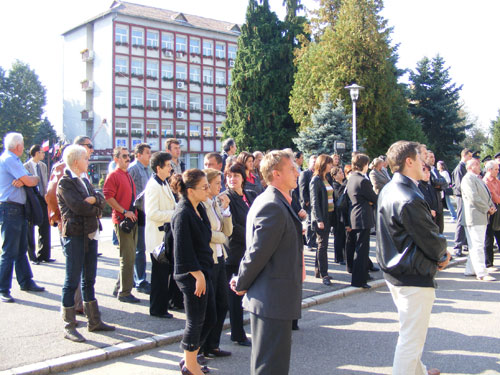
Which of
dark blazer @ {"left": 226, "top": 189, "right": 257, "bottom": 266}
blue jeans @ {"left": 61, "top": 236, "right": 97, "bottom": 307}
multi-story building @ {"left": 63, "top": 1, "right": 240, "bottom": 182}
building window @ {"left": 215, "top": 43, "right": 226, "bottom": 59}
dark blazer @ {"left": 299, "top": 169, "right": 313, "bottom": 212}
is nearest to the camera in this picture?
blue jeans @ {"left": 61, "top": 236, "right": 97, "bottom": 307}

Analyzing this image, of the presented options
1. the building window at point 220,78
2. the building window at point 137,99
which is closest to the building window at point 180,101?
the building window at point 137,99

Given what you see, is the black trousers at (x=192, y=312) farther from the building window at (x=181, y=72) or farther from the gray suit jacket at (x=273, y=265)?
the building window at (x=181, y=72)

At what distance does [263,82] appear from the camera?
43188mm

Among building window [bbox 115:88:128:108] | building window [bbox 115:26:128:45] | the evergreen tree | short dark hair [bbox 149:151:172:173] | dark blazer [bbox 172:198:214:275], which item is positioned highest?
building window [bbox 115:26:128:45]

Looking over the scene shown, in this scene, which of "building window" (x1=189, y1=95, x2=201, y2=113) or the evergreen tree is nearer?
the evergreen tree

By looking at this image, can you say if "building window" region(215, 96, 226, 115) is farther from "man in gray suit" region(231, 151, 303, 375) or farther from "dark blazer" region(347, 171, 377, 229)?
"man in gray suit" region(231, 151, 303, 375)

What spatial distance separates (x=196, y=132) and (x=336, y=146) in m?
45.2

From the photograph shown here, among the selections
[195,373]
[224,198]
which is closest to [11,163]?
[224,198]

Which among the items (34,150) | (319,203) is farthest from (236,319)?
(34,150)

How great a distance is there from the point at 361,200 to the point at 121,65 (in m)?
53.6

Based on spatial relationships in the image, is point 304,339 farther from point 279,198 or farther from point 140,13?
point 140,13

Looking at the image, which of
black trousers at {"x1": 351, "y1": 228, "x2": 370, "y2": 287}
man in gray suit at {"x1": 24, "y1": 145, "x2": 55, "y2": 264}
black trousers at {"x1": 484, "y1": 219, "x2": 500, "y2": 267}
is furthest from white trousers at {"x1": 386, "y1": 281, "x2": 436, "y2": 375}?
man in gray suit at {"x1": 24, "y1": 145, "x2": 55, "y2": 264}

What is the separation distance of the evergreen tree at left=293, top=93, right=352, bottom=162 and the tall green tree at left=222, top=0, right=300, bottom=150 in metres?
13.5

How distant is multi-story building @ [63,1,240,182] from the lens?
2237 inches
